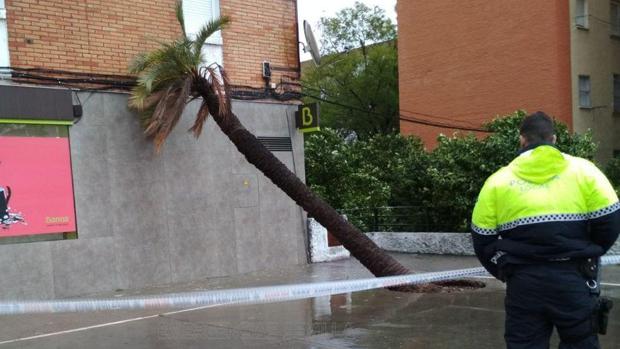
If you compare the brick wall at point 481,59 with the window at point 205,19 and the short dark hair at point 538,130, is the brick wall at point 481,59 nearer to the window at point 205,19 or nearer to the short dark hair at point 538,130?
the window at point 205,19

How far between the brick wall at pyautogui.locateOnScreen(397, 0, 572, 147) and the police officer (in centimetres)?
2034

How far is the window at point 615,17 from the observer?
24.1 meters

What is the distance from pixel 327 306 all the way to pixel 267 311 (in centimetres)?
83

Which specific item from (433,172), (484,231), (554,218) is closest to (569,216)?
(554,218)

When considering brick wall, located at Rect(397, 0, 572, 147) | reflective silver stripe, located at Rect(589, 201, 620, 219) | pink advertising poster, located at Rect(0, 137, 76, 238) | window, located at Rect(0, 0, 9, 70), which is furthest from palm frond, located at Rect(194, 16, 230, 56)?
brick wall, located at Rect(397, 0, 572, 147)

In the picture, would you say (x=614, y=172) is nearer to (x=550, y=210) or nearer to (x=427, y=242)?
(x=427, y=242)

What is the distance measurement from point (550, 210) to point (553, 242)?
0.56 ft

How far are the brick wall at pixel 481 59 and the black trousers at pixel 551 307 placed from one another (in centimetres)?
2051

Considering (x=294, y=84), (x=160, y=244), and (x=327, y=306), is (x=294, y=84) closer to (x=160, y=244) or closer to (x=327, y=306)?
(x=160, y=244)

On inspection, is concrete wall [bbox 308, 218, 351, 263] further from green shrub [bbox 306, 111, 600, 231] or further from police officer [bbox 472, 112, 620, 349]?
police officer [bbox 472, 112, 620, 349]

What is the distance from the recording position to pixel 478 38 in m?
24.5

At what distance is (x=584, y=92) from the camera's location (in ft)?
74.6

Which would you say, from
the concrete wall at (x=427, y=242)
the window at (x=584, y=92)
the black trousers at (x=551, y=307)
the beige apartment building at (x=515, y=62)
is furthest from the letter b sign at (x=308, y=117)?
the window at (x=584, y=92)

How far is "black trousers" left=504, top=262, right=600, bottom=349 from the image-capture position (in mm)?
3260
